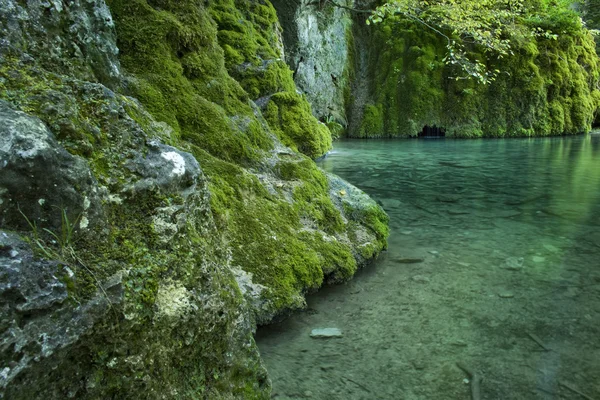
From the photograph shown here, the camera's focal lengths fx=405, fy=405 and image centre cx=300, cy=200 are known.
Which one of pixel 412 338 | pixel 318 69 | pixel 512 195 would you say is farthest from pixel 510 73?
pixel 412 338

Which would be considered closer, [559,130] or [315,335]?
[315,335]

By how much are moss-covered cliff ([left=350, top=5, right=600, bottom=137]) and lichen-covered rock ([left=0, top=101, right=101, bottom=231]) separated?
28.5 meters

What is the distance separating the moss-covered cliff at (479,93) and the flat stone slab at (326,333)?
26960mm

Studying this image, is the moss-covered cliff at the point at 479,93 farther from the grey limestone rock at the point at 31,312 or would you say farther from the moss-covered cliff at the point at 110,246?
the grey limestone rock at the point at 31,312

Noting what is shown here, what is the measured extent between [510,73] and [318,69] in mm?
13021

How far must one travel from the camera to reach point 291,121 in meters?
9.36

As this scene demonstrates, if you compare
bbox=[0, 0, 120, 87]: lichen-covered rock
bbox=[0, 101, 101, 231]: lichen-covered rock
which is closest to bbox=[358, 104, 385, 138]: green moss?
bbox=[0, 0, 120, 87]: lichen-covered rock

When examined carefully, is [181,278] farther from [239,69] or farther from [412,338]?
[239,69]

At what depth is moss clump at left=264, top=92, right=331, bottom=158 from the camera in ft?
29.1

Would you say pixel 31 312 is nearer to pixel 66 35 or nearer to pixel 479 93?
pixel 66 35

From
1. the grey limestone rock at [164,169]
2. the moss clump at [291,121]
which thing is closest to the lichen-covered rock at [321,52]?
the moss clump at [291,121]

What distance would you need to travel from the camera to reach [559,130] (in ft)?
93.6

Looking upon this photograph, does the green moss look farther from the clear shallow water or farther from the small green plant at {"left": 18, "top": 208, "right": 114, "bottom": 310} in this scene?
the small green plant at {"left": 18, "top": 208, "right": 114, "bottom": 310}

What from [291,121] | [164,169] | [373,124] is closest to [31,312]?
[164,169]
